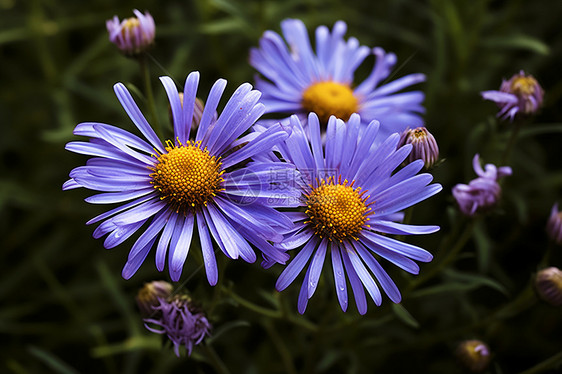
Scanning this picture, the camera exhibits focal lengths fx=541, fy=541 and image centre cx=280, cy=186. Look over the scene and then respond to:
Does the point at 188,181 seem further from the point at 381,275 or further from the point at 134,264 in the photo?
the point at 381,275

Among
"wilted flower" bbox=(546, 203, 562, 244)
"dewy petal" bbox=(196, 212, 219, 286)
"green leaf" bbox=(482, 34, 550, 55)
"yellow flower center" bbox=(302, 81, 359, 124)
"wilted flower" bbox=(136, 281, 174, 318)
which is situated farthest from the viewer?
"green leaf" bbox=(482, 34, 550, 55)

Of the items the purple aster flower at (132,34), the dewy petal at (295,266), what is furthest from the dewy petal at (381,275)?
the purple aster flower at (132,34)

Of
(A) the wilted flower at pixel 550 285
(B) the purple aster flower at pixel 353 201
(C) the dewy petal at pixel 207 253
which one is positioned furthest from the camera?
(A) the wilted flower at pixel 550 285

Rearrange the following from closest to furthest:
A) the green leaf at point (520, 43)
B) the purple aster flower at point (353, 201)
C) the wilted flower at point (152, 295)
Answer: the purple aster flower at point (353, 201), the wilted flower at point (152, 295), the green leaf at point (520, 43)

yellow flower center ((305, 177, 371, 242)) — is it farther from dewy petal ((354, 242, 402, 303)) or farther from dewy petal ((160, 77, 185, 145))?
dewy petal ((160, 77, 185, 145))

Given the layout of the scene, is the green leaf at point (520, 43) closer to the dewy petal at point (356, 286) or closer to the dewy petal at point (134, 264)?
the dewy petal at point (356, 286)

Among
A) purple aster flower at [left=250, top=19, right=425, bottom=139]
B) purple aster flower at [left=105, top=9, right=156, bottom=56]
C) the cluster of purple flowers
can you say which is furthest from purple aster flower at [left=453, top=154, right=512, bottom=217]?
purple aster flower at [left=105, top=9, right=156, bottom=56]
